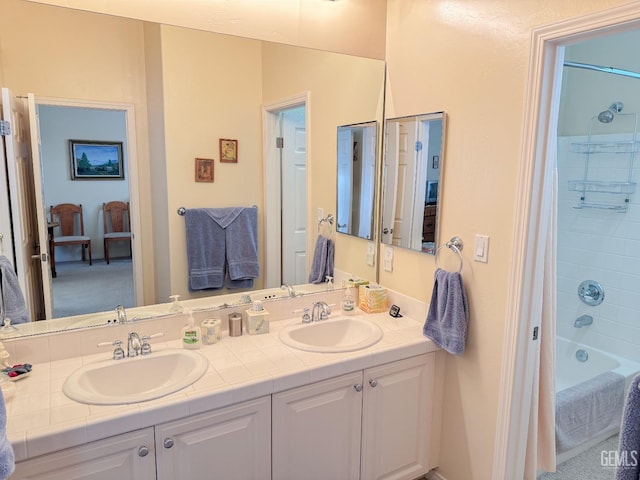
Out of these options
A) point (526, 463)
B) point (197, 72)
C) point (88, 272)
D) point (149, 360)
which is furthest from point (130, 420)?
point (526, 463)

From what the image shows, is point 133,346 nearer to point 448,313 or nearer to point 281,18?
point 448,313

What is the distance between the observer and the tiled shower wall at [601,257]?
2.96 meters

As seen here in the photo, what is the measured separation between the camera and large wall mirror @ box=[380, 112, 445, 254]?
217cm

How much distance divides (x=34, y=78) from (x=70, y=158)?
316mm

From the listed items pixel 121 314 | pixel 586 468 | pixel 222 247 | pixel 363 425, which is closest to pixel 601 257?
pixel 586 468

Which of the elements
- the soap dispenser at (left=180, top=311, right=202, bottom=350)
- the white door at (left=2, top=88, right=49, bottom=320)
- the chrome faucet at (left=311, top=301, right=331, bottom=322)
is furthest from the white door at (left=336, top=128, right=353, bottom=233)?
the white door at (left=2, top=88, right=49, bottom=320)

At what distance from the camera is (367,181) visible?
260 centimetres

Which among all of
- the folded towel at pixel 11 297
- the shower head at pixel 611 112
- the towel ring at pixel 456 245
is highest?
the shower head at pixel 611 112

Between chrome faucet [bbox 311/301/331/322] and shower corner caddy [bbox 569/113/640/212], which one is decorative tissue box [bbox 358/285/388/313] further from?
shower corner caddy [bbox 569/113/640/212]

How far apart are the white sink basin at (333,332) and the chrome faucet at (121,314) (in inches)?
27.0

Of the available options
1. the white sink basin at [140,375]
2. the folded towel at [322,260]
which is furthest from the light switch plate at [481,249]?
the white sink basin at [140,375]

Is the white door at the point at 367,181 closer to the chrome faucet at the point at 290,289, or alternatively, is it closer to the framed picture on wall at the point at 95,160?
the chrome faucet at the point at 290,289

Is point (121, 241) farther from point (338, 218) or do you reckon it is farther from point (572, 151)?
point (572, 151)

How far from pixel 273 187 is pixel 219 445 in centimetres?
124
